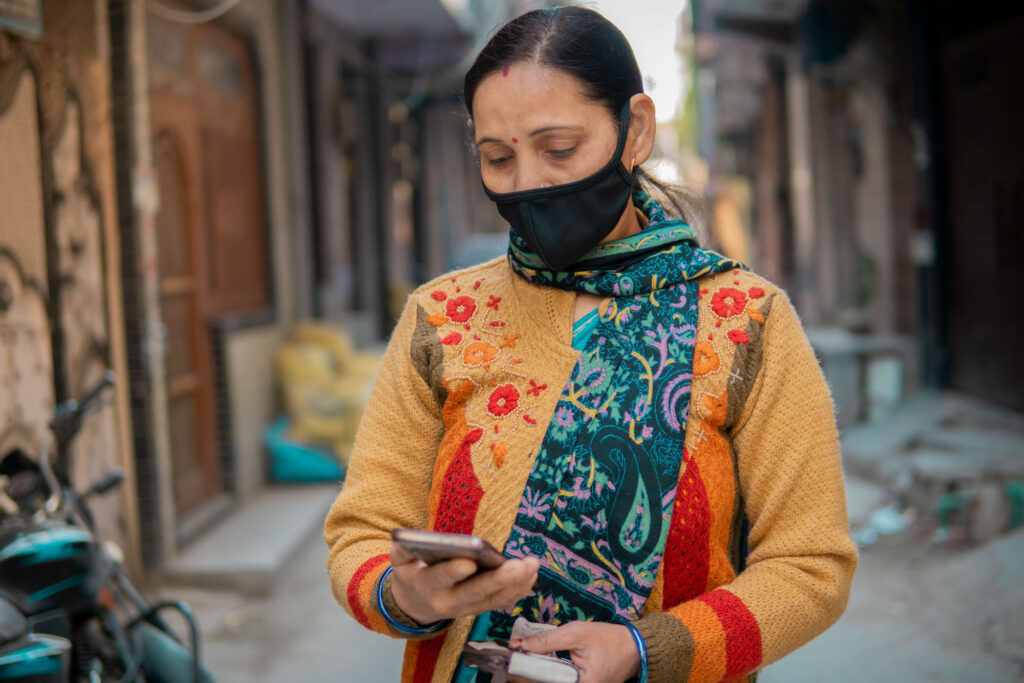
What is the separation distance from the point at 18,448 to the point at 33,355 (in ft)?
4.11

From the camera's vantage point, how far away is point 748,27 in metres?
12.2

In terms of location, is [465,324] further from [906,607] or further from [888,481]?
[888,481]

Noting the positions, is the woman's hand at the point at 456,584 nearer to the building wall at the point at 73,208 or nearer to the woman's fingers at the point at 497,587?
the woman's fingers at the point at 497,587

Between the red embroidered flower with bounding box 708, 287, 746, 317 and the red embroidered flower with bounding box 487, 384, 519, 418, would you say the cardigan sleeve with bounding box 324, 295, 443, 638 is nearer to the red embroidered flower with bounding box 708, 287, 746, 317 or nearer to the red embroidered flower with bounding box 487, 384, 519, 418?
the red embroidered flower with bounding box 487, 384, 519, 418

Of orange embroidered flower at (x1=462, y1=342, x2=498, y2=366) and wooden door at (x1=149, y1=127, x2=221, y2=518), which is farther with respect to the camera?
wooden door at (x1=149, y1=127, x2=221, y2=518)

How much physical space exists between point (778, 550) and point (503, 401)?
456mm

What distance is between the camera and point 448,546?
112cm

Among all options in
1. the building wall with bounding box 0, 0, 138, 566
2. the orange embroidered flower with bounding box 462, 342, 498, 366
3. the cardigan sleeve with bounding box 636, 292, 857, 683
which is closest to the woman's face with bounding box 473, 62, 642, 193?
the orange embroidered flower with bounding box 462, 342, 498, 366

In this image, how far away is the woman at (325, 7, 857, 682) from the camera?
1344mm

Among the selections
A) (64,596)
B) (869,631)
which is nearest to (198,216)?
(64,596)

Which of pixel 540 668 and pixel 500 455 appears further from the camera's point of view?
pixel 500 455

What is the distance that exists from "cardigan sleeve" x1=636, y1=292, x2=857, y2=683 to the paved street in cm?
276

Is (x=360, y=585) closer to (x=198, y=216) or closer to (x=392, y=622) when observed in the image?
(x=392, y=622)

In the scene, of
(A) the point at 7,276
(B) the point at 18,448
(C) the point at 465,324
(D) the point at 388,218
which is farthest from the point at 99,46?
(D) the point at 388,218
